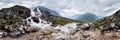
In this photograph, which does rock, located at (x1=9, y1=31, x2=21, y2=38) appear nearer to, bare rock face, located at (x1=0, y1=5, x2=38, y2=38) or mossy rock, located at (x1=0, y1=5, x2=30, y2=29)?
bare rock face, located at (x1=0, y1=5, x2=38, y2=38)

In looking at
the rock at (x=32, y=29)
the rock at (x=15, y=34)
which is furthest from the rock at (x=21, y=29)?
the rock at (x=15, y=34)

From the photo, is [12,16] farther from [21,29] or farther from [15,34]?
[15,34]

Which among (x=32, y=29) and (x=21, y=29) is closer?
(x=21, y=29)

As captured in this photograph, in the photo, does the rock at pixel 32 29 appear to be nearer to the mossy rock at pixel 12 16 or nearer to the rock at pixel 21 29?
the rock at pixel 21 29

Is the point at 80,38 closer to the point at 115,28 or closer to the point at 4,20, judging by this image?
the point at 115,28

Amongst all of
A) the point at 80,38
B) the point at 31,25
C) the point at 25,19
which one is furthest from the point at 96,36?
the point at 25,19

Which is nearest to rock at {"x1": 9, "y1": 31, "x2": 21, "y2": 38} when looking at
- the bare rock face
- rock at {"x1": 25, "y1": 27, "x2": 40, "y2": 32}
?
the bare rock face

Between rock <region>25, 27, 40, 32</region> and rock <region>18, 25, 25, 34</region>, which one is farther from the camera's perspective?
rock <region>25, 27, 40, 32</region>

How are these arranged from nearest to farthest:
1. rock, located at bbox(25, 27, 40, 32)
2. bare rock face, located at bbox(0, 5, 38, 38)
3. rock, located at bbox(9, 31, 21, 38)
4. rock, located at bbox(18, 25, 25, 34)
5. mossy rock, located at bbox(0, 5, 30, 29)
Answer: rock, located at bbox(9, 31, 21, 38), bare rock face, located at bbox(0, 5, 38, 38), rock, located at bbox(18, 25, 25, 34), rock, located at bbox(25, 27, 40, 32), mossy rock, located at bbox(0, 5, 30, 29)

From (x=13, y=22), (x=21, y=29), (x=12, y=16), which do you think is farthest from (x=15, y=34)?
(x=12, y=16)

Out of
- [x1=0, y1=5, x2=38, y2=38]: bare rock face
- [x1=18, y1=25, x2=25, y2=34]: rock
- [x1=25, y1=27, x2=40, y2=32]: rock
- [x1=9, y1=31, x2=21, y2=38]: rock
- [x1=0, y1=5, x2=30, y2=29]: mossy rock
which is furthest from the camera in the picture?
[x1=0, y1=5, x2=30, y2=29]: mossy rock

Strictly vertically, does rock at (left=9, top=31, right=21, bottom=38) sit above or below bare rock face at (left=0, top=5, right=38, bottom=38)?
below

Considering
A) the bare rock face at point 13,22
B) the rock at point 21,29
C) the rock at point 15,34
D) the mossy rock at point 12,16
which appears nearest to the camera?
the rock at point 15,34

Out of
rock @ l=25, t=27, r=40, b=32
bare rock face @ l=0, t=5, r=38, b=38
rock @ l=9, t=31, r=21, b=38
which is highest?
bare rock face @ l=0, t=5, r=38, b=38
